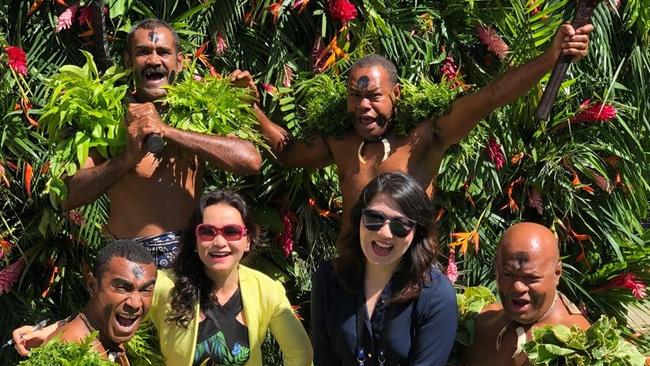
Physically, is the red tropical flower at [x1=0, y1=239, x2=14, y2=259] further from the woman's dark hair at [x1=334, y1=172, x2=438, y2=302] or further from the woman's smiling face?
the woman's smiling face

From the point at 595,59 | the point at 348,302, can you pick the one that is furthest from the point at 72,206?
the point at 595,59

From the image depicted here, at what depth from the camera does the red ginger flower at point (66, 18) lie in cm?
470

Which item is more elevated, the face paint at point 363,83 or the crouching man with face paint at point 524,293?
the face paint at point 363,83

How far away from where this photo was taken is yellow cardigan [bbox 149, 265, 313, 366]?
367 centimetres

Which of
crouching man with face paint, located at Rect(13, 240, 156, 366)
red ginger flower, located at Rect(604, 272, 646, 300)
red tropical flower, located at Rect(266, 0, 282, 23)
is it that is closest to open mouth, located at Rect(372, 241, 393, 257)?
crouching man with face paint, located at Rect(13, 240, 156, 366)

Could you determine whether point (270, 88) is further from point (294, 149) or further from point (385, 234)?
point (385, 234)

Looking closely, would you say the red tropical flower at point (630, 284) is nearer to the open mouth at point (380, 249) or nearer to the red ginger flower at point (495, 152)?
the red ginger flower at point (495, 152)

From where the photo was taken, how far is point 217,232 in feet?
12.1

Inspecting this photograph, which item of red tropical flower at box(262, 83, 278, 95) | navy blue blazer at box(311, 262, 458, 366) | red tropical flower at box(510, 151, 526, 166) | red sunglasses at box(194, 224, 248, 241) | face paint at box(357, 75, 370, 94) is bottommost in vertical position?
navy blue blazer at box(311, 262, 458, 366)

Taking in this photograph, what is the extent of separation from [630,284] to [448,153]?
4.21 ft

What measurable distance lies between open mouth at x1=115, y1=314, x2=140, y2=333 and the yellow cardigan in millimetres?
176

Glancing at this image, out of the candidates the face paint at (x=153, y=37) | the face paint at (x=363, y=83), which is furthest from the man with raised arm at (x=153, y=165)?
the face paint at (x=363, y=83)

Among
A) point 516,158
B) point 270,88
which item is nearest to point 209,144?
point 270,88

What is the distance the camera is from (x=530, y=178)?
5406 mm
